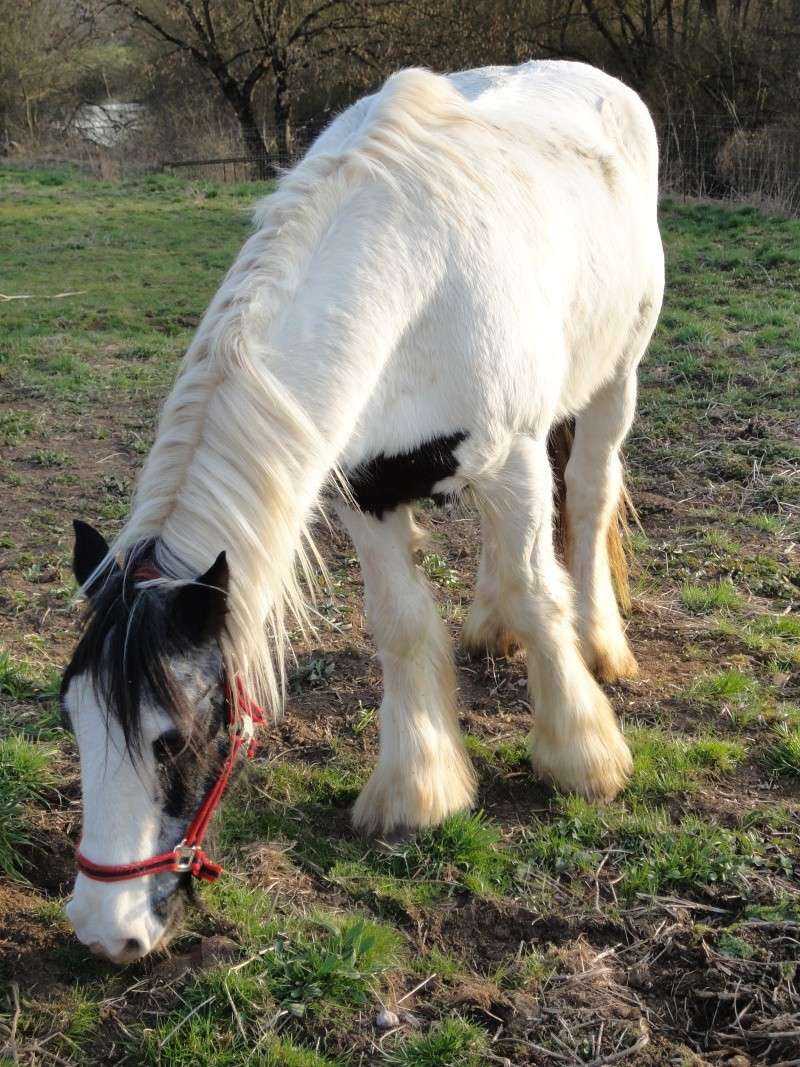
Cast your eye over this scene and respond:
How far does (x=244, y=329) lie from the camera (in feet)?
6.92

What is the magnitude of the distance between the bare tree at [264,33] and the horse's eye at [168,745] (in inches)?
690

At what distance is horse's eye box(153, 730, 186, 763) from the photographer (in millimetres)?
1895

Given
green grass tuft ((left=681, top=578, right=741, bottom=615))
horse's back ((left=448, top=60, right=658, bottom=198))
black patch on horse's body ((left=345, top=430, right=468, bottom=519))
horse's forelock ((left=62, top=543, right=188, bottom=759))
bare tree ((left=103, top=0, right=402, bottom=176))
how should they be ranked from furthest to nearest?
bare tree ((left=103, top=0, right=402, bottom=176)) → green grass tuft ((left=681, top=578, right=741, bottom=615)) → horse's back ((left=448, top=60, right=658, bottom=198)) → black patch on horse's body ((left=345, top=430, right=468, bottom=519)) → horse's forelock ((left=62, top=543, right=188, bottom=759))

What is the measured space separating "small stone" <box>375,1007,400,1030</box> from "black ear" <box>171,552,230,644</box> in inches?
37.5

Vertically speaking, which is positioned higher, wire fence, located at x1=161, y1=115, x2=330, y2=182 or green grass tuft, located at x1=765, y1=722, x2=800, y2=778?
wire fence, located at x1=161, y1=115, x2=330, y2=182

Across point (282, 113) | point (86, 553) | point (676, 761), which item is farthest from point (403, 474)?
point (282, 113)

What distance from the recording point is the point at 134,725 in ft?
6.02

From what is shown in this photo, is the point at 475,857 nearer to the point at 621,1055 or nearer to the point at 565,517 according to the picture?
the point at 621,1055

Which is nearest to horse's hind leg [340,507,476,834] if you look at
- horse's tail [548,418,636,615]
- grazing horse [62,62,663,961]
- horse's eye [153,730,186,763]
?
grazing horse [62,62,663,961]

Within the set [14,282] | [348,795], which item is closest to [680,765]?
[348,795]

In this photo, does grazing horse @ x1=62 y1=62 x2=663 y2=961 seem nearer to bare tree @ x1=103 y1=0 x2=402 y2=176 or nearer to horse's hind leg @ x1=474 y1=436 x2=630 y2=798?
horse's hind leg @ x1=474 y1=436 x2=630 y2=798

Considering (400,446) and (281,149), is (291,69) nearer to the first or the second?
(281,149)

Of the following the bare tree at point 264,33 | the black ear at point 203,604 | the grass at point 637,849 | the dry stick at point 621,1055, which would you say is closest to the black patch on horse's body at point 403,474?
the black ear at point 203,604

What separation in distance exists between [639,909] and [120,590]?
1534mm
